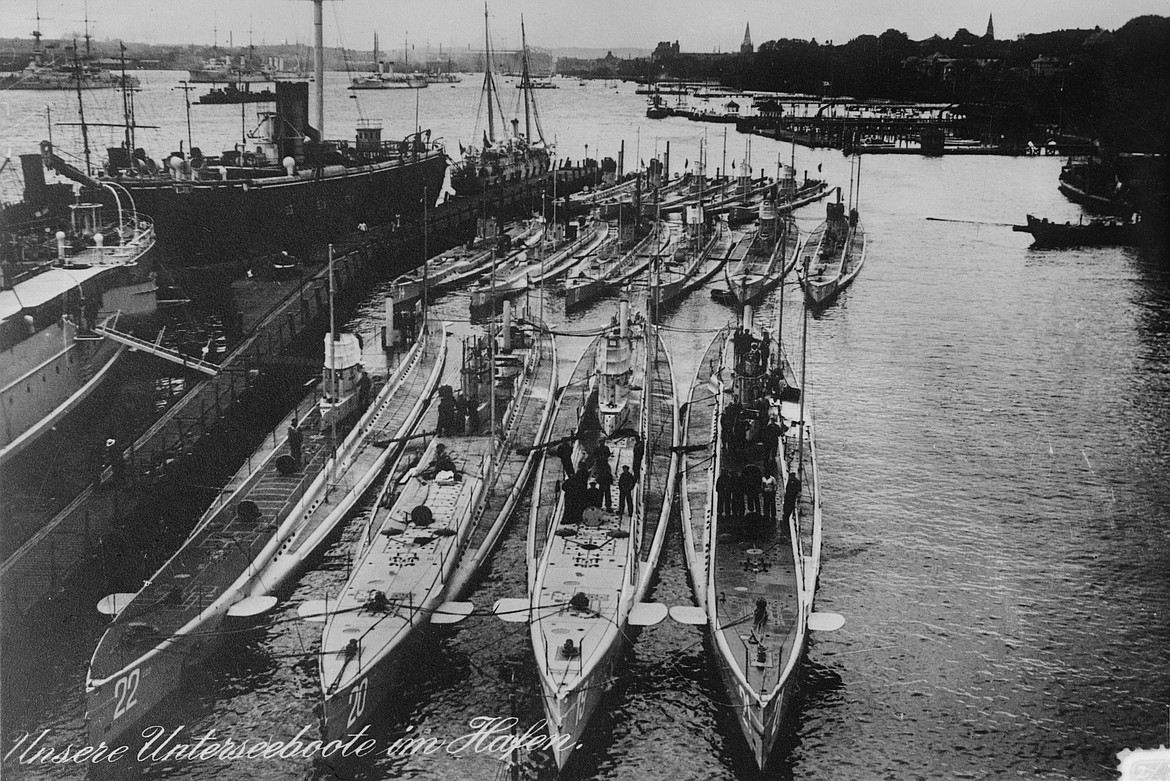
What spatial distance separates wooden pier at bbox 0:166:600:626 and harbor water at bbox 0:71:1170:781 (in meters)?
0.82

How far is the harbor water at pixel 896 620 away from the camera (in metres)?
20.8

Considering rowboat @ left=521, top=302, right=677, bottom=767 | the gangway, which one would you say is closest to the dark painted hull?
rowboat @ left=521, top=302, right=677, bottom=767

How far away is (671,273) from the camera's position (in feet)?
191

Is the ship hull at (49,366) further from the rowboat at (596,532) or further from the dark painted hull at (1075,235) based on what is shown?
the dark painted hull at (1075,235)

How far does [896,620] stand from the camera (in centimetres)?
2592

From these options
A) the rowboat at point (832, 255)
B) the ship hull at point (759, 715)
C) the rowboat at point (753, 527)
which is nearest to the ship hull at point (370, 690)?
the rowboat at point (753, 527)

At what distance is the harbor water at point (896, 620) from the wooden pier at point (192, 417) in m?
0.82

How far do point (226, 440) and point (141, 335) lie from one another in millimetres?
10945

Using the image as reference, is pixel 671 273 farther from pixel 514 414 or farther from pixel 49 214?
pixel 49 214

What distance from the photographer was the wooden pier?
23.5m

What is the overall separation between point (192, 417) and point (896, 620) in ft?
70.1

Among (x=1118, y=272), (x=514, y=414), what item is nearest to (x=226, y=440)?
(x=514, y=414)

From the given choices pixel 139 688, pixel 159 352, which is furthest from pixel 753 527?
pixel 159 352

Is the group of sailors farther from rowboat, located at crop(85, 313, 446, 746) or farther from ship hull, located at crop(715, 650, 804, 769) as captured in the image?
rowboat, located at crop(85, 313, 446, 746)
